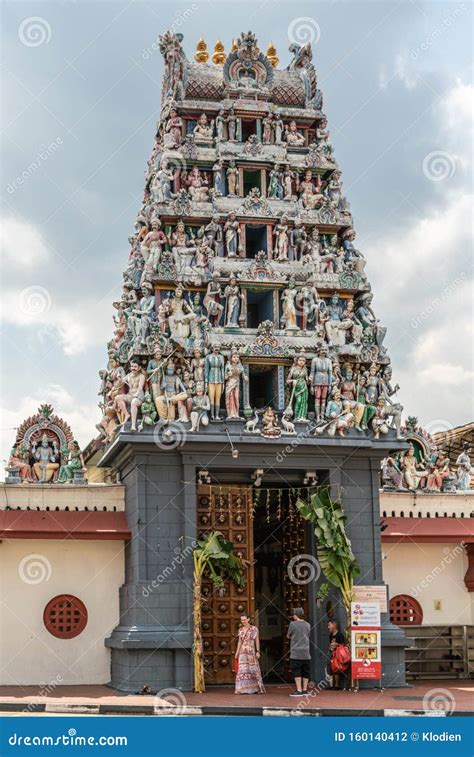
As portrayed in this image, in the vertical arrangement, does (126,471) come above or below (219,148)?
below

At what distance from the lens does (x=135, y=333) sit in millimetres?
25281

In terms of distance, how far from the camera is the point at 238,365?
24688 mm

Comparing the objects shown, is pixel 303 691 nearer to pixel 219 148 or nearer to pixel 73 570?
pixel 73 570

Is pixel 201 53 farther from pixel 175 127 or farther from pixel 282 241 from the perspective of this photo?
pixel 282 241

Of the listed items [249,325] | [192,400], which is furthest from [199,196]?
[192,400]

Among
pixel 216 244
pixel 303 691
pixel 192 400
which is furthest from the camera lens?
pixel 216 244

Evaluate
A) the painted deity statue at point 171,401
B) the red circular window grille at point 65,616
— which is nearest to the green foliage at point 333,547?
the painted deity statue at point 171,401

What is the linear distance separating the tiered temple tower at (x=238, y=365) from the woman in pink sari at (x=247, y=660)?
1.30 metres

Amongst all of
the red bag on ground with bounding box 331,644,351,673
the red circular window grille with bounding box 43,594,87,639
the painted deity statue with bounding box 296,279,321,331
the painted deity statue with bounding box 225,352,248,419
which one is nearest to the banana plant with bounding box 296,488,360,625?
the red bag on ground with bounding box 331,644,351,673

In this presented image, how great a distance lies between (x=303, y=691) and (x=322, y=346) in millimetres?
8098

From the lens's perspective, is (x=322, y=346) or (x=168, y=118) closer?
(x=322, y=346)

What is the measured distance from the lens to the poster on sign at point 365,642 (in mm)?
22844

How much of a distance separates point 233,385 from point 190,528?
3.37 m

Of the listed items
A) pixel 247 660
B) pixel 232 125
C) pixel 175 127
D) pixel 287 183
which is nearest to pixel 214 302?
pixel 287 183
